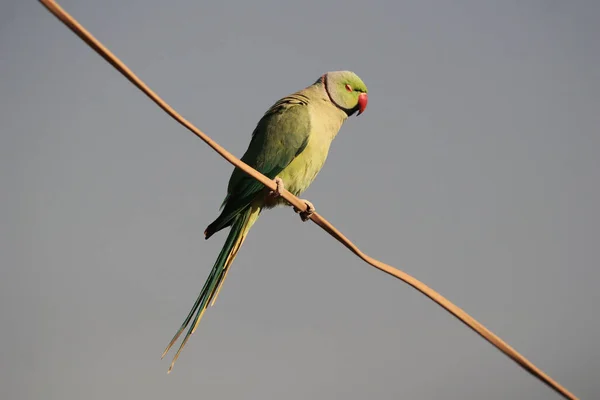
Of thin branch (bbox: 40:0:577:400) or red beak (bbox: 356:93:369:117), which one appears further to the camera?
red beak (bbox: 356:93:369:117)

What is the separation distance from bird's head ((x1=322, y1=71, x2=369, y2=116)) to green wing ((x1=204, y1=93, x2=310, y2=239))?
396 mm

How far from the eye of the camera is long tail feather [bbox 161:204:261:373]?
10.8 ft

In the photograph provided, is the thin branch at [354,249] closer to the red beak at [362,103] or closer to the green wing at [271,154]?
the green wing at [271,154]

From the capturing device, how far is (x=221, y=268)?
3.64 metres

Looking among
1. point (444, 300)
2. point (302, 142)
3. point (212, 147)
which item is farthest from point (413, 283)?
point (302, 142)

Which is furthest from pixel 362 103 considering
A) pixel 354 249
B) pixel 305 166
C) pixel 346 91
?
pixel 354 249

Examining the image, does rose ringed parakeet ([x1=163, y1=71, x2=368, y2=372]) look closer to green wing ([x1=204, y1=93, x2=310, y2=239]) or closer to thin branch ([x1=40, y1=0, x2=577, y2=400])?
green wing ([x1=204, y1=93, x2=310, y2=239])

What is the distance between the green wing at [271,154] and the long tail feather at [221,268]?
0.08 m

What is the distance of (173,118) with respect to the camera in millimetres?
1568

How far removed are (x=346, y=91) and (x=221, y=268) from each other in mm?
1665

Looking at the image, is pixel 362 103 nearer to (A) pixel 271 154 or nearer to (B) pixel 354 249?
(A) pixel 271 154

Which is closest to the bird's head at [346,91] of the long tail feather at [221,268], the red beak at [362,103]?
the red beak at [362,103]

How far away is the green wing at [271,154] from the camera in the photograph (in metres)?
3.90

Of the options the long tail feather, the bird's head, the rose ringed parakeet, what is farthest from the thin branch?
the bird's head
